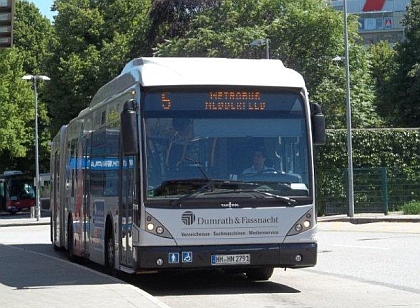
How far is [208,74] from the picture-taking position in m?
15.5

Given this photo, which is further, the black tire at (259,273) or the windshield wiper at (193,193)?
the black tire at (259,273)

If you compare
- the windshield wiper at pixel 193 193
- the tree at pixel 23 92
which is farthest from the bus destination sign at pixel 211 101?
the tree at pixel 23 92

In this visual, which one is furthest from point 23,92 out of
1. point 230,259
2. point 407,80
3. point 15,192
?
point 230,259

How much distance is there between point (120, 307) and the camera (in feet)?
40.1

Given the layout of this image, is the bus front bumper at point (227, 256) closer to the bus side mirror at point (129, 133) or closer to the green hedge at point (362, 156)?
the bus side mirror at point (129, 133)

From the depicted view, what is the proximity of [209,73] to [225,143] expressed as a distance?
1.19m

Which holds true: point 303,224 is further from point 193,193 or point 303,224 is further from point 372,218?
point 372,218

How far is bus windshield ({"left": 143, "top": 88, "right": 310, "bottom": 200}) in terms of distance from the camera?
14727 mm

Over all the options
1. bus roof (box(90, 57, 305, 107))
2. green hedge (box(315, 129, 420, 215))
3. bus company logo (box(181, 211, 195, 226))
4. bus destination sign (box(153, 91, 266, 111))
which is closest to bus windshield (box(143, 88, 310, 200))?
bus destination sign (box(153, 91, 266, 111))

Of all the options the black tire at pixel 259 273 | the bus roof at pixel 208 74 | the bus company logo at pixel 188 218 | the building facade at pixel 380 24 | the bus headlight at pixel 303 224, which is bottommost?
the black tire at pixel 259 273

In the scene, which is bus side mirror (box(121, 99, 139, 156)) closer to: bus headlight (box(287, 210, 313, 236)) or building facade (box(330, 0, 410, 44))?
bus headlight (box(287, 210, 313, 236))

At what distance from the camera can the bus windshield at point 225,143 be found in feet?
48.3

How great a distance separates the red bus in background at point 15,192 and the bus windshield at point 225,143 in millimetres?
62220

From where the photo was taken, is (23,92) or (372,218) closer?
(372,218)
